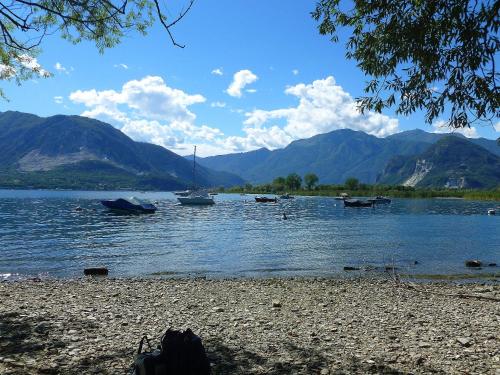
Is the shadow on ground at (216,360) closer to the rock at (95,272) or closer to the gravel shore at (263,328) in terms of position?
the gravel shore at (263,328)

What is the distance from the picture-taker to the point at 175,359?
269 inches

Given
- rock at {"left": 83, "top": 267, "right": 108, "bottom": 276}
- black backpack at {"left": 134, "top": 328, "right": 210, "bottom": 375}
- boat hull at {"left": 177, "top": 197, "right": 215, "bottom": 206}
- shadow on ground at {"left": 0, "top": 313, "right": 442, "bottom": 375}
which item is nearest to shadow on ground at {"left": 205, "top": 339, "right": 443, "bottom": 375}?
shadow on ground at {"left": 0, "top": 313, "right": 442, "bottom": 375}


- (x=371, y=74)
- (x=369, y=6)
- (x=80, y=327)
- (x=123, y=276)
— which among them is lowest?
(x=123, y=276)

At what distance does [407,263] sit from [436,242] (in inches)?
677

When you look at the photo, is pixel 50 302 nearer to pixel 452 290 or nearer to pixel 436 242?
Answer: pixel 452 290

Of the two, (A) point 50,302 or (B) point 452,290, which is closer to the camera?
(A) point 50,302

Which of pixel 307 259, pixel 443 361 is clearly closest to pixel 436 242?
pixel 307 259

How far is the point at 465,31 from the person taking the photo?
8734 mm

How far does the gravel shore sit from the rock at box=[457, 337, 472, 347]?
A: 3 centimetres

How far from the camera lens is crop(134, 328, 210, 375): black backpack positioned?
266 inches

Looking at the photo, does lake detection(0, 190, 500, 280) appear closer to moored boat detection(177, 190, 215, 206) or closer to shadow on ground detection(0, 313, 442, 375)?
shadow on ground detection(0, 313, 442, 375)

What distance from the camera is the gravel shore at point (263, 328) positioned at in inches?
357

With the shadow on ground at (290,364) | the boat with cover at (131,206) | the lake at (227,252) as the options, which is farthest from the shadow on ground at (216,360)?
the boat with cover at (131,206)

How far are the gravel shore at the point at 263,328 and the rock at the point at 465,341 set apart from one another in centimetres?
3
